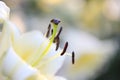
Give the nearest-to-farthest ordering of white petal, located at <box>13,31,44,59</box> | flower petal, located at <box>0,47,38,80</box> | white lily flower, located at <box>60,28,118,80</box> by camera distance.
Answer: flower petal, located at <box>0,47,38,80</box> < white petal, located at <box>13,31,44,59</box> < white lily flower, located at <box>60,28,118,80</box>

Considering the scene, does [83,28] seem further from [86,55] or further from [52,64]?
[52,64]

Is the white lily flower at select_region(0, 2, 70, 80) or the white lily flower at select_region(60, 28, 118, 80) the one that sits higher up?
the white lily flower at select_region(60, 28, 118, 80)

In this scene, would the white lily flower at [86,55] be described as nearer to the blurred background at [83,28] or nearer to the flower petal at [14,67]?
the blurred background at [83,28]

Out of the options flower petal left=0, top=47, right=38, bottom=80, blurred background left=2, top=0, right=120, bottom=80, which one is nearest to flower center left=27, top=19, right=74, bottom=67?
flower petal left=0, top=47, right=38, bottom=80

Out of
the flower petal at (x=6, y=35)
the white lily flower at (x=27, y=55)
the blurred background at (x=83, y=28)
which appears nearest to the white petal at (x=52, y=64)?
the white lily flower at (x=27, y=55)

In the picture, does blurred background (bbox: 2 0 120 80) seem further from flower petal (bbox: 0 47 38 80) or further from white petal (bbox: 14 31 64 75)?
flower petal (bbox: 0 47 38 80)

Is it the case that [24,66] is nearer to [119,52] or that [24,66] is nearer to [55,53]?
[55,53]

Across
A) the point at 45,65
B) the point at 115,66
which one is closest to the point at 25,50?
the point at 45,65

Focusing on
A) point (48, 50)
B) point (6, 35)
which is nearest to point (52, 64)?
point (48, 50)
